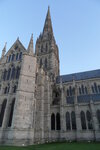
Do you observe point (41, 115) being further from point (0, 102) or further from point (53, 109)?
point (0, 102)

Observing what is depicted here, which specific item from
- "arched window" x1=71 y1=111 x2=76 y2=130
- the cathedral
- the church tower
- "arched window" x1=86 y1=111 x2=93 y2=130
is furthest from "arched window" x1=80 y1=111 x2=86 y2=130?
the church tower

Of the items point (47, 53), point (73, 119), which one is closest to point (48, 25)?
point (47, 53)

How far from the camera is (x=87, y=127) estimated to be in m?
23.5

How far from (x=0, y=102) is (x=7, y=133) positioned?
720 centimetres

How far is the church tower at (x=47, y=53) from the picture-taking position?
41.6m

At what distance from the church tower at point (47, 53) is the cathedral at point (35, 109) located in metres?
11.0

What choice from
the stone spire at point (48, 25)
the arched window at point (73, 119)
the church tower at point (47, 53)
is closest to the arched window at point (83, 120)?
the arched window at point (73, 119)

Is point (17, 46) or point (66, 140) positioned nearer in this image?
point (66, 140)

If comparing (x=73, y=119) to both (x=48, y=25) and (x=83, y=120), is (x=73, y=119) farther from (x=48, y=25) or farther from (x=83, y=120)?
(x=48, y=25)

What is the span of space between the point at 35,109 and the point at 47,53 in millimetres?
26014

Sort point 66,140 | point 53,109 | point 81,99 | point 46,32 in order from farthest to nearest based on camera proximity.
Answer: point 46,32
point 81,99
point 53,109
point 66,140

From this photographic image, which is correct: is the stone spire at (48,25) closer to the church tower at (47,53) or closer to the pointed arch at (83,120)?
the church tower at (47,53)

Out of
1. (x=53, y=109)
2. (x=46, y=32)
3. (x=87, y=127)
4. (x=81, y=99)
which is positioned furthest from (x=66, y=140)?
(x=46, y=32)

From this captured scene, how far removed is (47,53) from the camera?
45.5 metres
